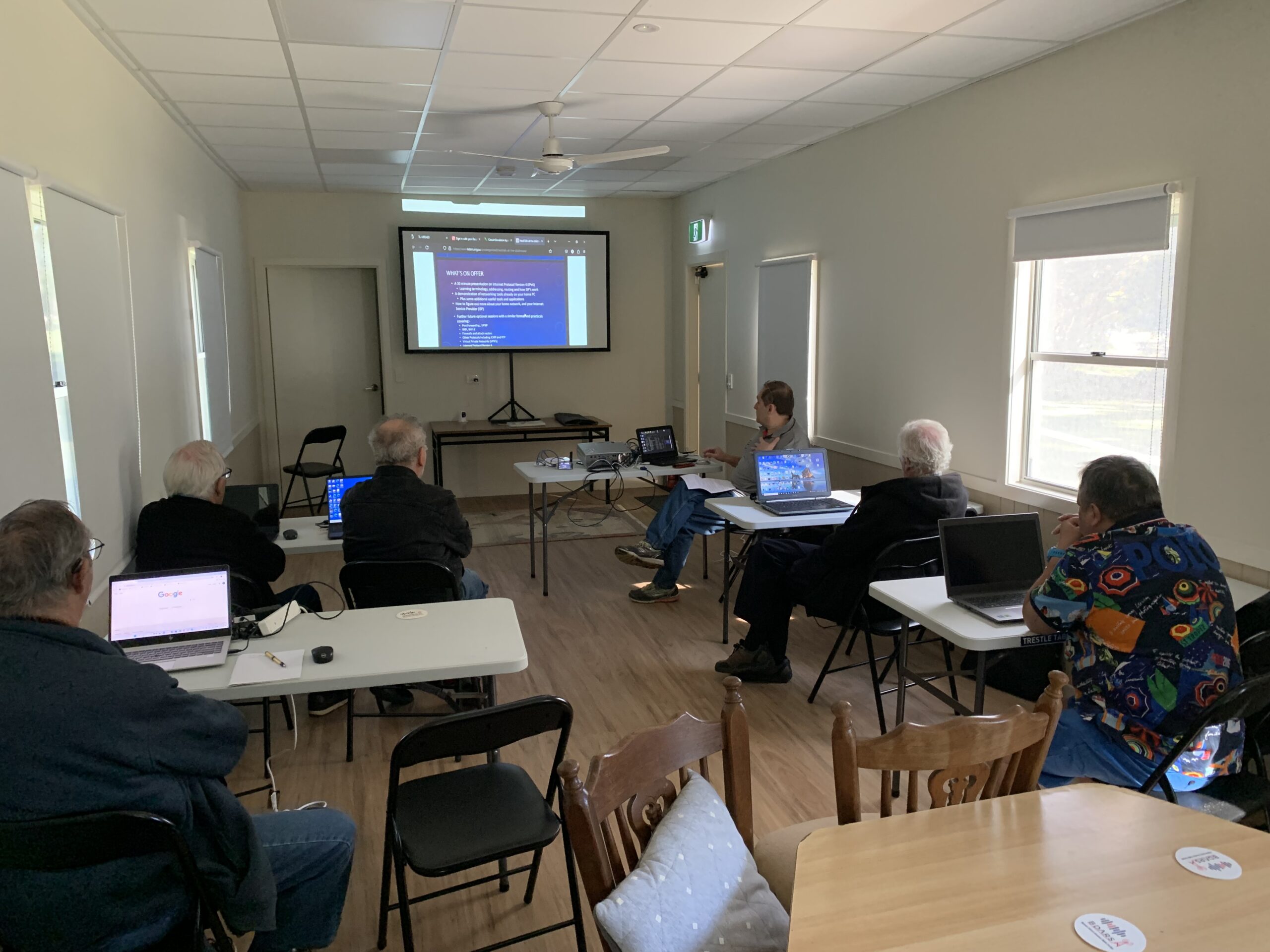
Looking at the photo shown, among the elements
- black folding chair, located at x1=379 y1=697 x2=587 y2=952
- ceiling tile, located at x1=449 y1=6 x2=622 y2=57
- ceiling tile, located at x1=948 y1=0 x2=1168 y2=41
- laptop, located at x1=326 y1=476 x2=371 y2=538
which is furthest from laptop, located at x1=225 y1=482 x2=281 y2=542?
ceiling tile, located at x1=948 y1=0 x2=1168 y2=41

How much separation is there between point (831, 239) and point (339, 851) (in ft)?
15.1

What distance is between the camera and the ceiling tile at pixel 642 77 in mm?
3797

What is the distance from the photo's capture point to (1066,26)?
331 cm

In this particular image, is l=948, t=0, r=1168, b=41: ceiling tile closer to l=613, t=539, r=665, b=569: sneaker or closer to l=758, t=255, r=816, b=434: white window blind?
l=758, t=255, r=816, b=434: white window blind

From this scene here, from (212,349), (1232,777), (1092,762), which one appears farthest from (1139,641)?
(212,349)

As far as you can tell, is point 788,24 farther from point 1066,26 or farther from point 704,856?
point 704,856

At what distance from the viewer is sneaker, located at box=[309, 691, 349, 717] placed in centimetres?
363

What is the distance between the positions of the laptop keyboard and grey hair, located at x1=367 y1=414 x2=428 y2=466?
1079 mm

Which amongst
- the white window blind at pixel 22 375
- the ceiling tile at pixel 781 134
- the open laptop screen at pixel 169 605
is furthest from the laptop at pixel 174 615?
the ceiling tile at pixel 781 134

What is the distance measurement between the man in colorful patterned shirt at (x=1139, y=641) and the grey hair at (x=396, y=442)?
2251 millimetres

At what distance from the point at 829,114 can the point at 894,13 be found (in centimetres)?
165

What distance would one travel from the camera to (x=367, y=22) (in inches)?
124

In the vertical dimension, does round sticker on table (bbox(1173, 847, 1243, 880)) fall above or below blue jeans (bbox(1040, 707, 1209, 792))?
above

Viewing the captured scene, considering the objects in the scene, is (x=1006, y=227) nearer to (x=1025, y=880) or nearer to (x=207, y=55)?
(x=1025, y=880)
